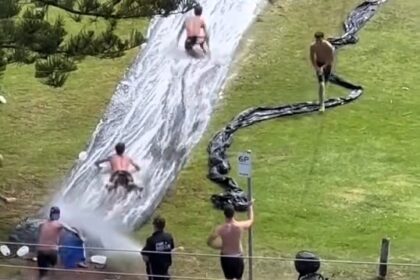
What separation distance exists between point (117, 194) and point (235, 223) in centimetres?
393

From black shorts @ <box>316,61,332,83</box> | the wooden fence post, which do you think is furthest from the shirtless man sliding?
black shorts @ <box>316,61,332,83</box>

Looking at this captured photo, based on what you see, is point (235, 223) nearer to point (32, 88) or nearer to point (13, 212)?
point (13, 212)

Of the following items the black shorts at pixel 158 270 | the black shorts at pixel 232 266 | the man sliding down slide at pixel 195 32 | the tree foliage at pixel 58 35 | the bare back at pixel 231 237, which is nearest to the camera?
the bare back at pixel 231 237

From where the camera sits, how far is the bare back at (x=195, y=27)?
23609mm

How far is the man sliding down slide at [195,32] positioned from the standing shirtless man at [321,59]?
276 cm

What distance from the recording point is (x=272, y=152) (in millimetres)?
20203

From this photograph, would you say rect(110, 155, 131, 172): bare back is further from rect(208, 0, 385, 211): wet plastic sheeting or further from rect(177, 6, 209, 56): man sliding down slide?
rect(177, 6, 209, 56): man sliding down slide

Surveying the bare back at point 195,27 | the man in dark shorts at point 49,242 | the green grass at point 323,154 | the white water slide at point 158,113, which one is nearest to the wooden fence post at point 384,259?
the green grass at point 323,154

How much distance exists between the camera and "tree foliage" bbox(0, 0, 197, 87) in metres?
16.4

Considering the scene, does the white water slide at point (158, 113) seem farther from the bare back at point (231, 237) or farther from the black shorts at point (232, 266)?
the bare back at point (231, 237)

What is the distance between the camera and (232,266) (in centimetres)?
1503

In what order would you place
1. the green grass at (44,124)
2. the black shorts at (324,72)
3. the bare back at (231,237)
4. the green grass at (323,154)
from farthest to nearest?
the black shorts at (324,72) → the green grass at (44,124) → the green grass at (323,154) → the bare back at (231,237)

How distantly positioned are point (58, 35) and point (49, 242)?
306cm

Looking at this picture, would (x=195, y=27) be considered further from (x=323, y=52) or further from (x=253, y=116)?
(x=323, y=52)
